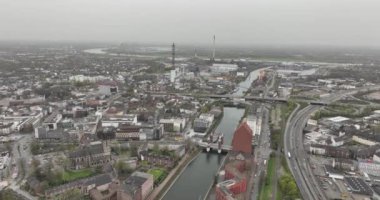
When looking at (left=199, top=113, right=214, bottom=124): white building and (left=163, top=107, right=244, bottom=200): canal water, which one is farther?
(left=199, top=113, right=214, bottom=124): white building

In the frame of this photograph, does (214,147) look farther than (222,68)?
No

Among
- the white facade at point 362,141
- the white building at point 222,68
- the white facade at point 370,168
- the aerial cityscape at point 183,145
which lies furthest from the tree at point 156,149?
the white building at point 222,68

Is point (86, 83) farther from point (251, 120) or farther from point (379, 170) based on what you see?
point (379, 170)

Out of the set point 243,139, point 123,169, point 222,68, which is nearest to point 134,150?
point 123,169

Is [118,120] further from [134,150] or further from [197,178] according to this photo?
[197,178]

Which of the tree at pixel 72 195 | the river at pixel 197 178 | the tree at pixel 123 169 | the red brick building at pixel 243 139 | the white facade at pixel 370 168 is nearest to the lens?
the tree at pixel 72 195

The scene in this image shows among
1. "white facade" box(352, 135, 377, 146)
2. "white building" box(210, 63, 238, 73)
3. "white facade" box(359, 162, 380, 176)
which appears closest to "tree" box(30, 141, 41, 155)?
"white facade" box(359, 162, 380, 176)

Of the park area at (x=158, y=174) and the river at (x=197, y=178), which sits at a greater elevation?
the park area at (x=158, y=174)

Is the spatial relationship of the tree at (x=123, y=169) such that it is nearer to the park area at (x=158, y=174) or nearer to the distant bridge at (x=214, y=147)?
the park area at (x=158, y=174)

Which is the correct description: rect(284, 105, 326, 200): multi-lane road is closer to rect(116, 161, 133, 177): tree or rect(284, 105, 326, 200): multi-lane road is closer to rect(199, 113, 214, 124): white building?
rect(199, 113, 214, 124): white building
